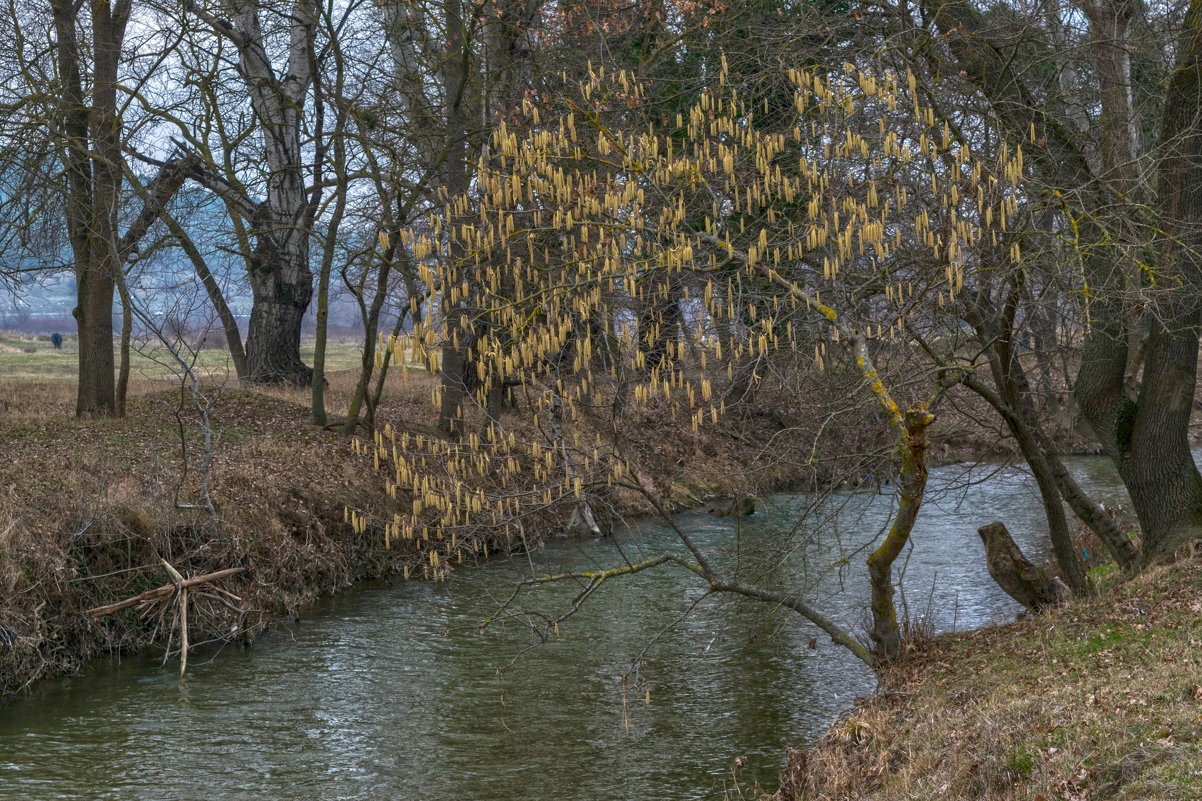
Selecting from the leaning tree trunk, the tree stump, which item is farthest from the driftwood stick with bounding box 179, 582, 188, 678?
the leaning tree trunk

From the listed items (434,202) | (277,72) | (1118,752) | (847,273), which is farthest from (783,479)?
(1118,752)

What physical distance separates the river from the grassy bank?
1237mm

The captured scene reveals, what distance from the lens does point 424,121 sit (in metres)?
22.2

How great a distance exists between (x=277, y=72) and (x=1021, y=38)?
58.9 feet

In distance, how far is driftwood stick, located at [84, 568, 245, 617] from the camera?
45.4ft

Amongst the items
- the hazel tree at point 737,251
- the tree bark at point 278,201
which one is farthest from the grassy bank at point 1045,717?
the tree bark at point 278,201

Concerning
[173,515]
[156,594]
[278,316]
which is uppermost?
[278,316]

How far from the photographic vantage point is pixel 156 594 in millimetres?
14188

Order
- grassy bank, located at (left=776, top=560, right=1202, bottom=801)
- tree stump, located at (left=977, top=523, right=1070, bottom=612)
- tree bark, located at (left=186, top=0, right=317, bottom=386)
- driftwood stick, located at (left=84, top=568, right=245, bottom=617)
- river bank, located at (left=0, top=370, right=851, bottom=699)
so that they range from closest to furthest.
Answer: grassy bank, located at (left=776, top=560, right=1202, bottom=801) → tree stump, located at (left=977, top=523, right=1070, bottom=612) → river bank, located at (left=0, top=370, right=851, bottom=699) → driftwood stick, located at (left=84, top=568, right=245, bottom=617) → tree bark, located at (left=186, top=0, right=317, bottom=386)

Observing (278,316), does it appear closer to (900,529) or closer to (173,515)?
(173,515)

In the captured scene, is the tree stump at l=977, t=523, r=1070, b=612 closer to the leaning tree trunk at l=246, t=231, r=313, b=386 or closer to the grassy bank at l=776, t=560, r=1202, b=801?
the grassy bank at l=776, t=560, r=1202, b=801

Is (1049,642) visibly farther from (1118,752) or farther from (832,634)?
(1118,752)

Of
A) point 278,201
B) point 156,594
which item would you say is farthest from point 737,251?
point 278,201

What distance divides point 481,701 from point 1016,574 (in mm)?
6287
